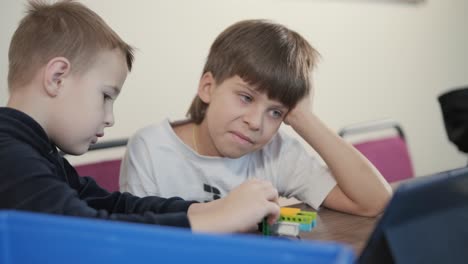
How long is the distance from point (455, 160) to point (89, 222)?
3.41m

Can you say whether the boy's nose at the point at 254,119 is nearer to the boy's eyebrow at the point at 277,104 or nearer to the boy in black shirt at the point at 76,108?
the boy's eyebrow at the point at 277,104

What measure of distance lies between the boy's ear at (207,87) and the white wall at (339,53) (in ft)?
2.07

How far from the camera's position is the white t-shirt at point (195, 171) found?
1168mm

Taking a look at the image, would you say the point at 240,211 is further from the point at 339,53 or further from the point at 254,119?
the point at 339,53

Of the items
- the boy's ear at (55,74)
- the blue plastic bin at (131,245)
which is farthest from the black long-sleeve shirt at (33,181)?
the blue plastic bin at (131,245)

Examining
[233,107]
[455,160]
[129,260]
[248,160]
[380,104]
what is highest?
[129,260]

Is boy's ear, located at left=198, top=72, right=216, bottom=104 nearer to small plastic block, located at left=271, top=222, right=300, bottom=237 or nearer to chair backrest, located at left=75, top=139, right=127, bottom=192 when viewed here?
chair backrest, located at left=75, top=139, right=127, bottom=192

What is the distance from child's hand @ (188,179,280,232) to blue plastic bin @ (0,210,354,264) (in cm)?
30

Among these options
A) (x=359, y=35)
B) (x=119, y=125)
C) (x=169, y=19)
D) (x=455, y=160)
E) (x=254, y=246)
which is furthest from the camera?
(x=455, y=160)

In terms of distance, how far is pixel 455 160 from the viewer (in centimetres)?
340

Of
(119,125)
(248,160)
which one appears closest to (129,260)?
(248,160)

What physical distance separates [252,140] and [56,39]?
460 mm

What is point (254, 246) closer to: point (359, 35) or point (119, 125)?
point (119, 125)

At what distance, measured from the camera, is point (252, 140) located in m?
1.14
